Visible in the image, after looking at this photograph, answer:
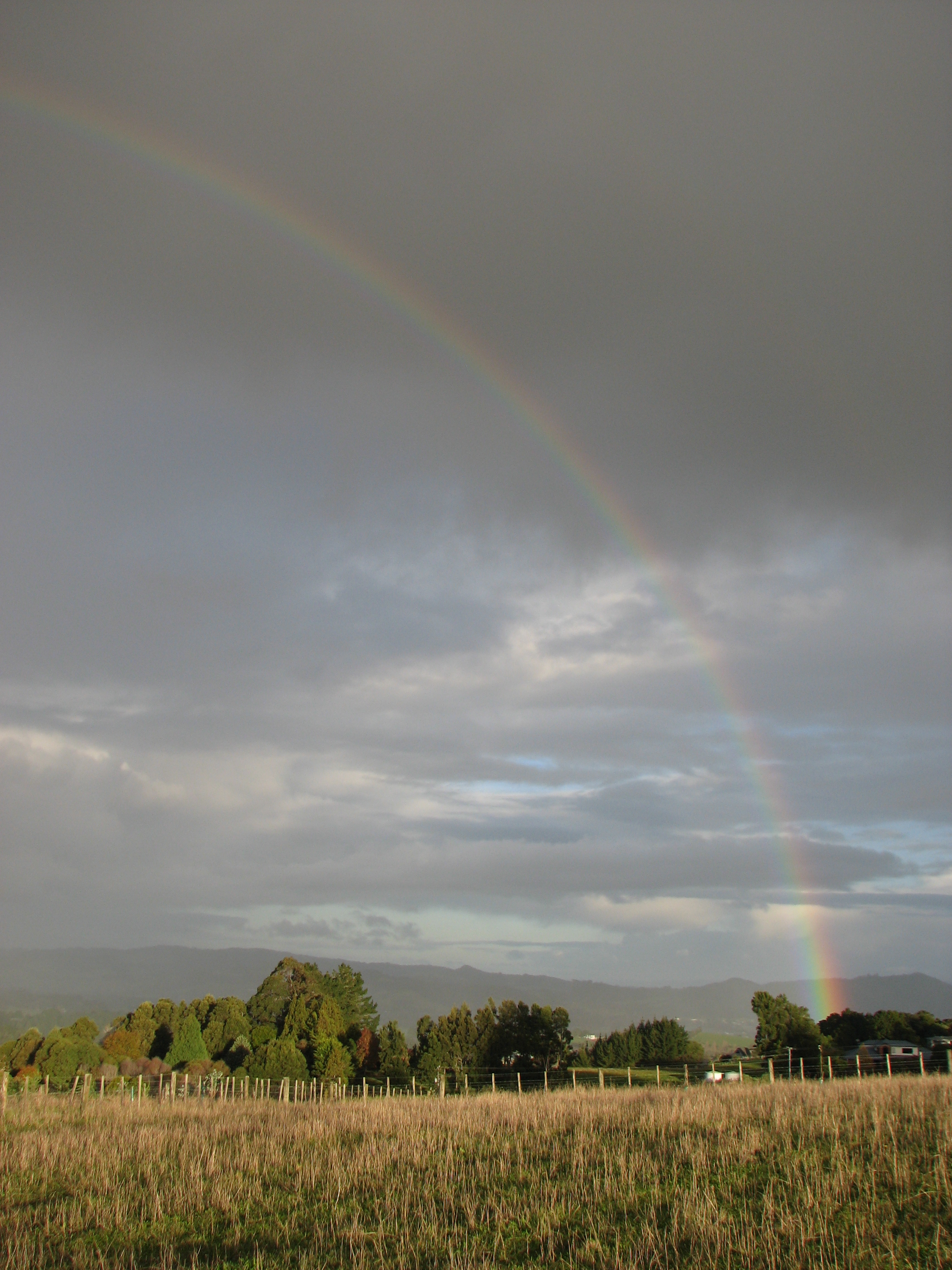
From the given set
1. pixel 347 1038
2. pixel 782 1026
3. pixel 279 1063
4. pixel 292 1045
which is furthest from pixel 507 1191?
pixel 782 1026

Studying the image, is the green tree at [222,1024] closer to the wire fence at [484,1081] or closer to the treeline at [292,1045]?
the treeline at [292,1045]

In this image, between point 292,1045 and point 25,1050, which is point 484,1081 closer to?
point 292,1045

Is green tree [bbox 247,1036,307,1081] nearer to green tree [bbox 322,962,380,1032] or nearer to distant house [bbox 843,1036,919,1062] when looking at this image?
green tree [bbox 322,962,380,1032]

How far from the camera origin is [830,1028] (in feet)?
214

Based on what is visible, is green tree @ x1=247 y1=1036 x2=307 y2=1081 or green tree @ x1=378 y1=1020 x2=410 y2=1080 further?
green tree @ x1=378 y1=1020 x2=410 y2=1080

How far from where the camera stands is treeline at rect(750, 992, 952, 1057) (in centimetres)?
5591

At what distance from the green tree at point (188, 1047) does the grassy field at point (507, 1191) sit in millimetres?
36289

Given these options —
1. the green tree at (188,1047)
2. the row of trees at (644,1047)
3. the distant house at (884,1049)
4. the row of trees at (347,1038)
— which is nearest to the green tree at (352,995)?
the row of trees at (347,1038)

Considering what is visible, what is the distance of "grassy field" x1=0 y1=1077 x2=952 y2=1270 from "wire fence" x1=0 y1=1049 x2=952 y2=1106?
11362 mm

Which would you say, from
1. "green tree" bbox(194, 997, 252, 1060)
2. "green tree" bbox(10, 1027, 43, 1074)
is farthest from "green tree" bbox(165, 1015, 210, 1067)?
"green tree" bbox(10, 1027, 43, 1074)

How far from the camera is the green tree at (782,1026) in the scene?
5559 cm

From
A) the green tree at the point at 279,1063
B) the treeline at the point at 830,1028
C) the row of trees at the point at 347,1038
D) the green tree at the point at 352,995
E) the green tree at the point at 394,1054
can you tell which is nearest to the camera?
the green tree at the point at 279,1063

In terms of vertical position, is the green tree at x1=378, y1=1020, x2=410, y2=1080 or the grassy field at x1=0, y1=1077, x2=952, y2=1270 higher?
the grassy field at x1=0, y1=1077, x2=952, y2=1270

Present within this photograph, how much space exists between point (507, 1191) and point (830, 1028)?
210 ft
